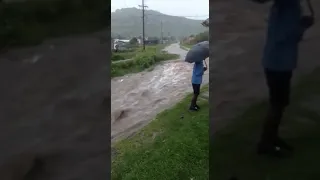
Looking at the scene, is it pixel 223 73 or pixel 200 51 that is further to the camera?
pixel 200 51

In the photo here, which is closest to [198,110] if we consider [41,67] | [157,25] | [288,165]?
[288,165]

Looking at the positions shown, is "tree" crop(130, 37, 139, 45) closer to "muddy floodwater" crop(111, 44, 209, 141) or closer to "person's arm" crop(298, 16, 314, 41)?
"muddy floodwater" crop(111, 44, 209, 141)

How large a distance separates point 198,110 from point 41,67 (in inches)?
167

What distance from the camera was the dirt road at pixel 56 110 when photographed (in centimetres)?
162

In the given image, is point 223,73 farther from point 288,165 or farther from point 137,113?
point 137,113

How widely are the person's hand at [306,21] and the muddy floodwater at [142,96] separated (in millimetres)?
3845

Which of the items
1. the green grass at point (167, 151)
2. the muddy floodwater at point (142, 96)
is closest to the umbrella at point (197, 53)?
the green grass at point (167, 151)

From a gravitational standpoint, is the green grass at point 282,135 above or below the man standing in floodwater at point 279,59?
below

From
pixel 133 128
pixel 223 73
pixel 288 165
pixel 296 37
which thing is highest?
pixel 296 37

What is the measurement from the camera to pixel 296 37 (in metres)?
1.87

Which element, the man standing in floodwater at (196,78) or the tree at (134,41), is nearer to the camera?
the man standing in floodwater at (196,78)

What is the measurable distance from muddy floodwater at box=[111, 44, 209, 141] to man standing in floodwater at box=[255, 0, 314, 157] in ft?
12.0

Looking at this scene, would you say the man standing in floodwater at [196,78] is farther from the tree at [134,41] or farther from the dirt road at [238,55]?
the tree at [134,41]

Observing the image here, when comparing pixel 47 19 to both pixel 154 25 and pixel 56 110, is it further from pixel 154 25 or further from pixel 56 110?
pixel 154 25
